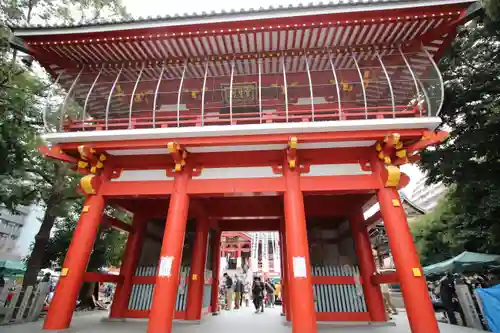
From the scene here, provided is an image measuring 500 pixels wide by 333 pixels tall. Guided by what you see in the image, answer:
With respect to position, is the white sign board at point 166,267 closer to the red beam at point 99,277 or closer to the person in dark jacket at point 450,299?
the red beam at point 99,277

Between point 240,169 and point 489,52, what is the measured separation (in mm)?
11040

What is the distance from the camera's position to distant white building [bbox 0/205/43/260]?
3453 cm

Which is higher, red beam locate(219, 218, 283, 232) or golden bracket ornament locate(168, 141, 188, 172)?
golden bracket ornament locate(168, 141, 188, 172)

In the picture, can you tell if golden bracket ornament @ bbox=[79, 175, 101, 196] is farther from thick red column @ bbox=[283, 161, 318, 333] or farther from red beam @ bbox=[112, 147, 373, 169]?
thick red column @ bbox=[283, 161, 318, 333]

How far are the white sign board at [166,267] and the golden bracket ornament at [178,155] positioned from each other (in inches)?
88.0

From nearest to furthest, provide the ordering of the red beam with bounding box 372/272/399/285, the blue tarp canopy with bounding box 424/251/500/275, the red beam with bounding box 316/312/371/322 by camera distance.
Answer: the red beam with bounding box 372/272/399/285 < the red beam with bounding box 316/312/371/322 < the blue tarp canopy with bounding box 424/251/500/275

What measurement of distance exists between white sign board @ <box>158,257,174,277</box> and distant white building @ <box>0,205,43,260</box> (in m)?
34.9

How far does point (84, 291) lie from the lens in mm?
15250

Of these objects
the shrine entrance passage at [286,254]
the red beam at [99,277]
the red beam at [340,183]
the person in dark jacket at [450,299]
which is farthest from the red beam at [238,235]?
the red beam at [340,183]

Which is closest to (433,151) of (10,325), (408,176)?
(408,176)

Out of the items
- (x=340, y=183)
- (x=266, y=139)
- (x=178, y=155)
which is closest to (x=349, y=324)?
(x=340, y=183)

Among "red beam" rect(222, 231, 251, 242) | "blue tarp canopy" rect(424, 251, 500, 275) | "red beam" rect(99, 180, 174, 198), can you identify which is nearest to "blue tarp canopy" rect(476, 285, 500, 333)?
"blue tarp canopy" rect(424, 251, 500, 275)

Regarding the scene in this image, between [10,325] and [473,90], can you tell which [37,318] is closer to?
[10,325]

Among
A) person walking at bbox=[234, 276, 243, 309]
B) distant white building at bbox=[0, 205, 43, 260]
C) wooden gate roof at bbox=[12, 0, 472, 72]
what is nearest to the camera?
wooden gate roof at bbox=[12, 0, 472, 72]
